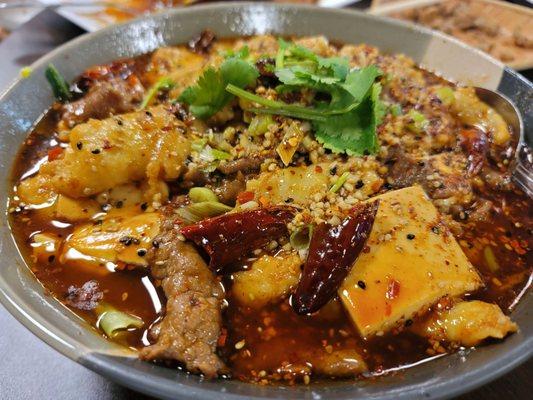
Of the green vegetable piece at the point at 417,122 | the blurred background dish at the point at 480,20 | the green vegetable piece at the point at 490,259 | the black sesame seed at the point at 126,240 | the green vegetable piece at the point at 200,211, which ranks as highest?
the blurred background dish at the point at 480,20

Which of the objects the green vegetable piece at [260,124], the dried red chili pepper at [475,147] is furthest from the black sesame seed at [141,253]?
the dried red chili pepper at [475,147]

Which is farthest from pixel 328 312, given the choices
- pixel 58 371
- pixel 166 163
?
pixel 58 371

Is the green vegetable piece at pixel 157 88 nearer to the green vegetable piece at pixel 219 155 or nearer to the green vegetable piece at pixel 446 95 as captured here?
the green vegetable piece at pixel 219 155

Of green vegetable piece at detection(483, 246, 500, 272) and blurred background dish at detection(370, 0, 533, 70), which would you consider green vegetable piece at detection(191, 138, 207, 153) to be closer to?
green vegetable piece at detection(483, 246, 500, 272)

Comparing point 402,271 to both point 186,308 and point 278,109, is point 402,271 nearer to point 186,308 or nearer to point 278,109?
point 186,308

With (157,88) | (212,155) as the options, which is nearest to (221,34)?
(157,88)

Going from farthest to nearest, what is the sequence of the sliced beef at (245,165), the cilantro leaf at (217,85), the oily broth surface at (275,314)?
the cilantro leaf at (217,85) < the sliced beef at (245,165) < the oily broth surface at (275,314)
